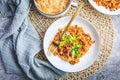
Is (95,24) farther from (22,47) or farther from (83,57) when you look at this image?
(22,47)

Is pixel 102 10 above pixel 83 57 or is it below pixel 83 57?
above

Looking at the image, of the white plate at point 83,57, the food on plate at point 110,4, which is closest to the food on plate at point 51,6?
the white plate at point 83,57

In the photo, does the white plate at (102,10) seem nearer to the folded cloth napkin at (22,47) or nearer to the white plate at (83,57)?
the white plate at (83,57)

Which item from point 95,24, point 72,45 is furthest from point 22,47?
point 95,24

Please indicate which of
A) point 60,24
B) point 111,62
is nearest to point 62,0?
point 60,24

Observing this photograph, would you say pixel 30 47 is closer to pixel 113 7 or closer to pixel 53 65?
pixel 53 65
